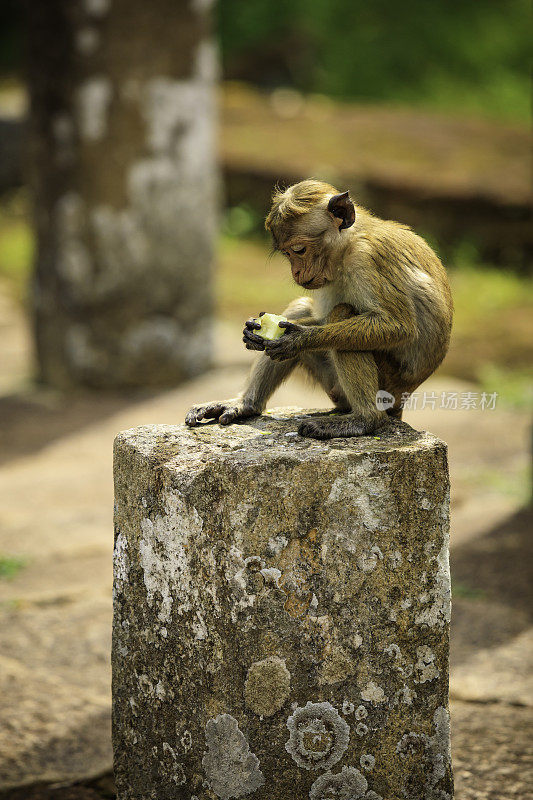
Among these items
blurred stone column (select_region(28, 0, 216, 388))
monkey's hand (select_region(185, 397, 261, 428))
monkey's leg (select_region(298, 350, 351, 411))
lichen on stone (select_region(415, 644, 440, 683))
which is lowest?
lichen on stone (select_region(415, 644, 440, 683))

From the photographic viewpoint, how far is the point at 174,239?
8.65 m

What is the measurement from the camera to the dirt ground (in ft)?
12.7

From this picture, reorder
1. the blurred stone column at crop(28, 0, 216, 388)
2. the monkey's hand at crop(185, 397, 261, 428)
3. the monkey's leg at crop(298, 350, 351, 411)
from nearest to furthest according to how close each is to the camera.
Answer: the monkey's hand at crop(185, 397, 261, 428) < the monkey's leg at crop(298, 350, 351, 411) < the blurred stone column at crop(28, 0, 216, 388)

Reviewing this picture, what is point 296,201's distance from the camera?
10.9 ft

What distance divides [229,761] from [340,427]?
1.12 meters

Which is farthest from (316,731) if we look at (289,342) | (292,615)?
(289,342)

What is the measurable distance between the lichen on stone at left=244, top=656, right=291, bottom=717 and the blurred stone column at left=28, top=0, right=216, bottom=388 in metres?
6.06

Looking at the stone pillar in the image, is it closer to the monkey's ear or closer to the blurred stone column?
the monkey's ear

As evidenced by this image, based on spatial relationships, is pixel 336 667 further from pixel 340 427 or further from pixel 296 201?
pixel 296 201

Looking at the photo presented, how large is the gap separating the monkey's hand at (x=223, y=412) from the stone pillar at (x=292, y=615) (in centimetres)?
32

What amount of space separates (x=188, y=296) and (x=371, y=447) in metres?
6.02

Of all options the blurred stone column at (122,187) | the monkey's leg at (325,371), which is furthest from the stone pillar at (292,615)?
the blurred stone column at (122,187)

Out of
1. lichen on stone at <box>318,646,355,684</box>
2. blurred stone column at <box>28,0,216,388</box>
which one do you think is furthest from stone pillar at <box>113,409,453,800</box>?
blurred stone column at <box>28,0,216,388</box>

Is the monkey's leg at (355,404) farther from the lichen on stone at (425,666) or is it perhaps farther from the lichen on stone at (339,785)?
the lichen on stone at (339,785)
